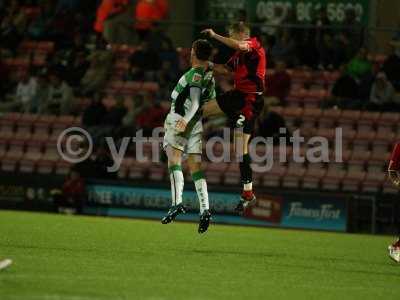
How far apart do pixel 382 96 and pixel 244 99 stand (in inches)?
303

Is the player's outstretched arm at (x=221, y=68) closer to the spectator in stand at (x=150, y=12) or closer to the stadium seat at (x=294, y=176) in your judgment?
the stadium seat at (x=294, y=176)

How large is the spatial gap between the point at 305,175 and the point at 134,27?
5.77 meters

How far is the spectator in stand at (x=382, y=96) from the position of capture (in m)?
21.8

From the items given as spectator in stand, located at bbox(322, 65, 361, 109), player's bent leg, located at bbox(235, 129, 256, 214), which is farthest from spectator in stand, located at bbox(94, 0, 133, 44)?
player's bent leg, located at bbox(235, 129, 256, 214)

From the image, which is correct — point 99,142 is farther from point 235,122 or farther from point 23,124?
point 235,122

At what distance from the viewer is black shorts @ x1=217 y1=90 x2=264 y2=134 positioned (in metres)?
14.9

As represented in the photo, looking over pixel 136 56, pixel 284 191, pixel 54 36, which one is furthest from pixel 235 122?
pixel 54 36

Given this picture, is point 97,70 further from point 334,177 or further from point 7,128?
point 334,177

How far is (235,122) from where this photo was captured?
15047 mm

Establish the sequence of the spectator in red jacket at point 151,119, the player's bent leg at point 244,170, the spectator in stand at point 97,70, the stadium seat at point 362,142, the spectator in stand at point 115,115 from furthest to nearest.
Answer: the spectator in stand at point 97,70
the spectator in stand at point 115,115
the spectator in red jacket at point 151,119
the stadium seat at point 362,142
the player's bent leg at point 244,170

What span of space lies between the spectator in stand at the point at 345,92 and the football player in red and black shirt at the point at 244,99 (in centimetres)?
719

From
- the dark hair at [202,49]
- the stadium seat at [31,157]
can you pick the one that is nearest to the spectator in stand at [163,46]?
the stadium seat at [31,157]

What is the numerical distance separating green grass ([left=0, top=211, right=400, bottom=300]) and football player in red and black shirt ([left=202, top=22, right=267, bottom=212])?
1041mm

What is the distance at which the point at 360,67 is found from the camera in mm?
22062
